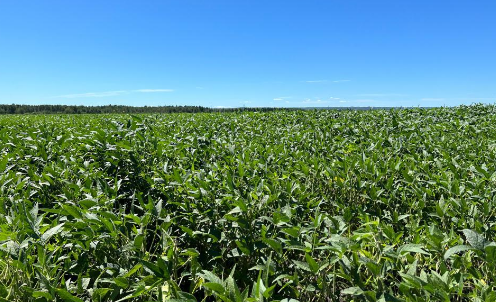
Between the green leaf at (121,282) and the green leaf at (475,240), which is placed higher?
the green leaf at (475,240)

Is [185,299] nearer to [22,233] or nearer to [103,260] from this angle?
[103,260]

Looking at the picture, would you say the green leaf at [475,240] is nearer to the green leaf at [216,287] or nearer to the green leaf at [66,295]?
the green leaf at [216,287]

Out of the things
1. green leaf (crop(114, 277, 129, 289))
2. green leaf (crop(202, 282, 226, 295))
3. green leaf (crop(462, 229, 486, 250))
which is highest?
green leaf (crop(462, 229, 486, 250))

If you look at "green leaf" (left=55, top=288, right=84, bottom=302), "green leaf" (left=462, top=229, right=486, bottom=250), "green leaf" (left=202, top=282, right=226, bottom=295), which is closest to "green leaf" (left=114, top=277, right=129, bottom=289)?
"green leaf" (left=55, top=288, right=84, bottom=302)

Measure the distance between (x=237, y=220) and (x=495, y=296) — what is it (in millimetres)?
1367

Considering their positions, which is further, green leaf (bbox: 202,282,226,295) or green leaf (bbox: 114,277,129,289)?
green leaf (bbox: 114,277,129,289)

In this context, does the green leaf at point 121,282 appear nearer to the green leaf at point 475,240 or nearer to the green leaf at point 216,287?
the green leaf at point 216,287

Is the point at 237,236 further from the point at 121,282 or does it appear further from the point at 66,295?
the point at 66,295

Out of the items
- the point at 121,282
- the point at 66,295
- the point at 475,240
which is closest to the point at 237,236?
the point at 121,282

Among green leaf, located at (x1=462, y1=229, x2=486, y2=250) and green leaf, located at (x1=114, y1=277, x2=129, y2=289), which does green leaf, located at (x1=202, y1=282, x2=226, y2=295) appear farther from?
green leaf, located at (x1=462, y1=229, x2=486, y2=250)

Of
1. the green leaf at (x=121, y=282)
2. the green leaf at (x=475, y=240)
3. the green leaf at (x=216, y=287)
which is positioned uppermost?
the green leaf at (x=475, y=240)

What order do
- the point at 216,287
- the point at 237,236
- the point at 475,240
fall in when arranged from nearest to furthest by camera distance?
the point at 216,287 → the point at 475,240 → the point at 237,236

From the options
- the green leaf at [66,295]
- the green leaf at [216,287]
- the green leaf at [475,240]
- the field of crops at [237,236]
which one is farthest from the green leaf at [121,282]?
the green leaf at [475,240]

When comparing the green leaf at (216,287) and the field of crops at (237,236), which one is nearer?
the green leaf at (216,287)
